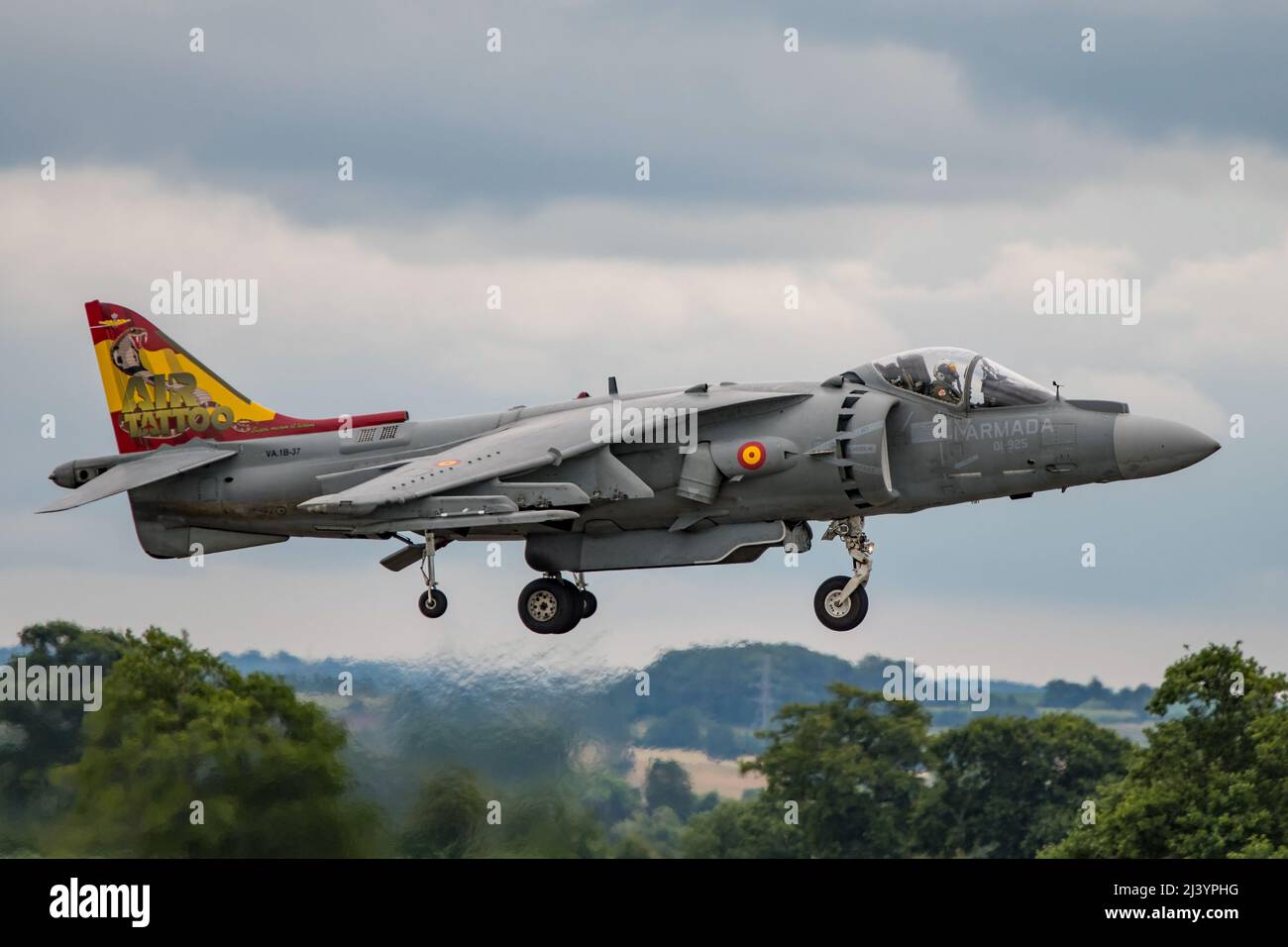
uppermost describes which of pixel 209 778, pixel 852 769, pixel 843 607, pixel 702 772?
pixel 843 607

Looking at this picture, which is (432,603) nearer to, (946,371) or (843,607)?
(843,607)

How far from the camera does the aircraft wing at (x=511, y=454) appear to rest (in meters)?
29.0

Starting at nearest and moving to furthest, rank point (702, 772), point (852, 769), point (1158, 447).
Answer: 1. point (1158, 447)
2. point (702, 772)
3. point (852, 769)

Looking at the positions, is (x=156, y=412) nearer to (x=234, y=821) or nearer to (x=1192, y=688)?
(x=234, y=821)

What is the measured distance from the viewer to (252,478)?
103 ft

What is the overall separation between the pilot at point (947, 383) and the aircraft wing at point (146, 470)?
899cm

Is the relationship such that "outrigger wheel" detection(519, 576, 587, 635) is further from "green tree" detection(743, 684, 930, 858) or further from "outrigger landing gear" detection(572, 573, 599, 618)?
"green tree" detection(743, 684, 930, 858)

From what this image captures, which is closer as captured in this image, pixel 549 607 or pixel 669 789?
pixel 549 607

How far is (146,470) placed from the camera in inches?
1238

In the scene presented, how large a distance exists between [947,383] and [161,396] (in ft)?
34.1

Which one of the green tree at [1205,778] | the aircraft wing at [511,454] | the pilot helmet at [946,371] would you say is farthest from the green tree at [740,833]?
the green tree at [1205,778]

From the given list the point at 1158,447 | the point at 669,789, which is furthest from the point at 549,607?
the point at 1158,447

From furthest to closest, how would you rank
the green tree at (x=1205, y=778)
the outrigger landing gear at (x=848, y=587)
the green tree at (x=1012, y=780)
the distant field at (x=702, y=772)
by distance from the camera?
the green tree at (x=1012, y=780), the green tree at (x=1205, y=778), the distant field at (x=702, y=772), the outrigger landing gear at (x=848, y=587)

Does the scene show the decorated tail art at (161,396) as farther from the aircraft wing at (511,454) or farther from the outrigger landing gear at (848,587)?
the outrigger landing gear at (848,587)
